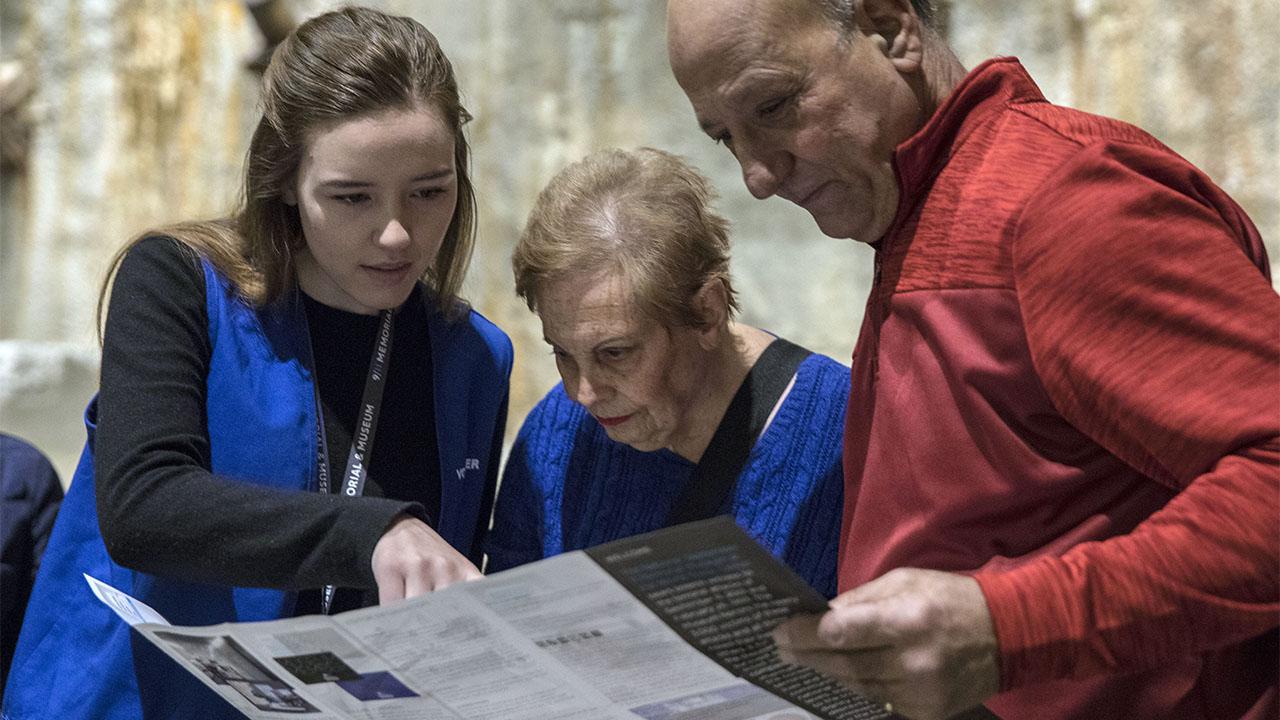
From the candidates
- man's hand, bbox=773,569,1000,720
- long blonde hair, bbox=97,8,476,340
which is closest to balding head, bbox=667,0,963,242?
man's hand, bbox=773,569,1000,720

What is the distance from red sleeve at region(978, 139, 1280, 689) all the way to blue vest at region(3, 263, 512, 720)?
1.01 meters

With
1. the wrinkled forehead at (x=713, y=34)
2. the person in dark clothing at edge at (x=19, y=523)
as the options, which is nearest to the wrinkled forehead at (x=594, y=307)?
the wrinkled forehead at (x=713, y=34)

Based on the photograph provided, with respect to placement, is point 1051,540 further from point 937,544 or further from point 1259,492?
point 1259,492

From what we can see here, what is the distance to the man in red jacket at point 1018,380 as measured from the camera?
1.25 m

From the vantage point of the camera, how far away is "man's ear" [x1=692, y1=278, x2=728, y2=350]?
2244 mm

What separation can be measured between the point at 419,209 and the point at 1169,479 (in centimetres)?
116

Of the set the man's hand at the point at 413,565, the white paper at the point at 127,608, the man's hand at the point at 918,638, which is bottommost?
the white paper at the point at 127,608

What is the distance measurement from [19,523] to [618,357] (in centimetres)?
109

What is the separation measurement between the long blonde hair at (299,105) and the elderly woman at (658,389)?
27 cm

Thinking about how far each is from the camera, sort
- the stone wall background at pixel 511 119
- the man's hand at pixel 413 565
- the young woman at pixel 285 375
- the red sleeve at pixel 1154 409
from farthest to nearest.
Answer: the stone wall background at pixel 511 119
the young woman at pixel 285 375
the man's hand at pixel 413 565
the red sleeve at pixel 1154 409

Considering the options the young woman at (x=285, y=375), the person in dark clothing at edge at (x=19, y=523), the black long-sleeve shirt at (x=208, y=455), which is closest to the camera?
the black long-sleeve shirt at (x=208, y=455)

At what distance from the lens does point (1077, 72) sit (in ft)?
17.3

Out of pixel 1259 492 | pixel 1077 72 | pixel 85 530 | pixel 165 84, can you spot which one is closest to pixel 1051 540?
pixel 1259 492

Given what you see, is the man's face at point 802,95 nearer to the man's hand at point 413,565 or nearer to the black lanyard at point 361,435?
the man's hand at point 413,565
